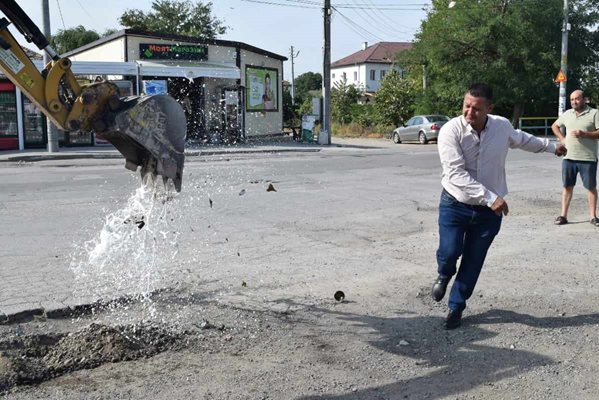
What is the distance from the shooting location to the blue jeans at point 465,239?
5.11 meters

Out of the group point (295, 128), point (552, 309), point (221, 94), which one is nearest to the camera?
point (552, 309)

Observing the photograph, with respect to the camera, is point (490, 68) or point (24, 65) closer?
point (24, 65)

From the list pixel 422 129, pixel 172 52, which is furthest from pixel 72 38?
pixel 422 129

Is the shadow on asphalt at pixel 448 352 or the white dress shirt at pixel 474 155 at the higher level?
the white dress shirt at pixel 474 155

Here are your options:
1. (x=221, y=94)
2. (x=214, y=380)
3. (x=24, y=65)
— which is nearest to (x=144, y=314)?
(x=214, y=380)

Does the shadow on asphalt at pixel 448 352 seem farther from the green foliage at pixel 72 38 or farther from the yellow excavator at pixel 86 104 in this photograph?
the green foliage at pixel 72 38

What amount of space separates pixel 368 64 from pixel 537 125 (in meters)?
52.4

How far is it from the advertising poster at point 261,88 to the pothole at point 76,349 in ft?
97.8

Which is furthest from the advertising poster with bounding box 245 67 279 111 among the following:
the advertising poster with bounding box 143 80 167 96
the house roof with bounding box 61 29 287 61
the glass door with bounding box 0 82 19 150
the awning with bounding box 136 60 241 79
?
the glass door with bounding box 0 82 19 150

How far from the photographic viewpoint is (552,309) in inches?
219

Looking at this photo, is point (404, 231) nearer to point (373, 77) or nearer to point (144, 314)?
point (144, 314)

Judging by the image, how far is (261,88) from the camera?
3531 centimetres

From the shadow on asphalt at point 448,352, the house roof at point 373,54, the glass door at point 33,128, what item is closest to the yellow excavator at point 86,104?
the shadow on asphalt at point 448,352

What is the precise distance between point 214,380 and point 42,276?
3.26 metres
